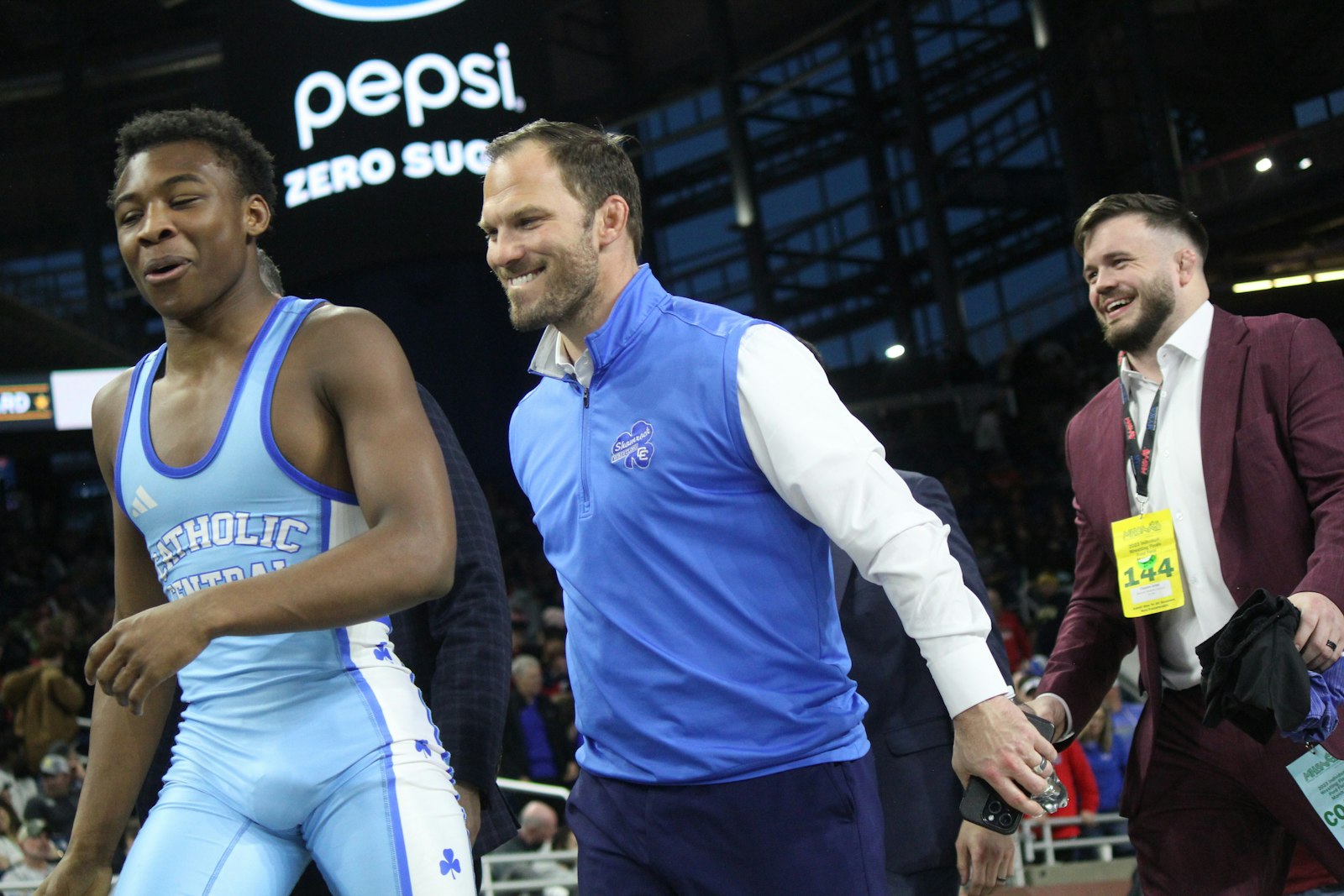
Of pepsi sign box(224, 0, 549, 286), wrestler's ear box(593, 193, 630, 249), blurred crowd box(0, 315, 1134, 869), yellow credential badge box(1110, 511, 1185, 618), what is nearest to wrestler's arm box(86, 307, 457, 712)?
wrestler's ear box(593, 193, 630, 249)

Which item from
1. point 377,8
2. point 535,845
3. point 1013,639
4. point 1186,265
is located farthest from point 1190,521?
point 377,8

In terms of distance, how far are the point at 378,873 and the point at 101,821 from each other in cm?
48

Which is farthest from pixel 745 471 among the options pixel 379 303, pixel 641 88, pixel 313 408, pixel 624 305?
pixel 641 88

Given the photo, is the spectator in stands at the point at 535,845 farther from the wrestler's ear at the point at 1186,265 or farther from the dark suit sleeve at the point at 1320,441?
the dark suit sleeve at the point at 1320,441

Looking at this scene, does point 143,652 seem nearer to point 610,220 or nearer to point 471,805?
point 471,805

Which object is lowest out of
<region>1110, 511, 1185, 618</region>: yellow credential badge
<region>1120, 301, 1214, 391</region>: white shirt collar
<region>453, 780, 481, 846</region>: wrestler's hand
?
<region>453, 780, 481, 846</region>: wrestler's hand

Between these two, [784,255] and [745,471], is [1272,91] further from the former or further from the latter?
[745,471]

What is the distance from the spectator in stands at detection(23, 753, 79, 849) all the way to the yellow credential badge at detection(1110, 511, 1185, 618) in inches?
235

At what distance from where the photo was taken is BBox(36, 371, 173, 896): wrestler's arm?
1.85 meters

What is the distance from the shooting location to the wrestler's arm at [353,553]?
145cm

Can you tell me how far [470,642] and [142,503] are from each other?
592 millimetres

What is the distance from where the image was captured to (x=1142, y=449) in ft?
9.06

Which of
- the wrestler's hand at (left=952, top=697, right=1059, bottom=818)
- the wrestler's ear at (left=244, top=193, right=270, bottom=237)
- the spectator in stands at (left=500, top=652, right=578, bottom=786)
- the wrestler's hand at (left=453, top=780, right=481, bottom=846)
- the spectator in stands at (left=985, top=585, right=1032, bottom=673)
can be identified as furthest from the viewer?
the spectator in stands at (left=985, top=585, right=1032, bottom=673)

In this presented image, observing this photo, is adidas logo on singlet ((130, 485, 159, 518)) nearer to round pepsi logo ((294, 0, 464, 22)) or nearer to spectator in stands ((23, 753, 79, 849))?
spectator in stands ((23, 753, 79, 849))
